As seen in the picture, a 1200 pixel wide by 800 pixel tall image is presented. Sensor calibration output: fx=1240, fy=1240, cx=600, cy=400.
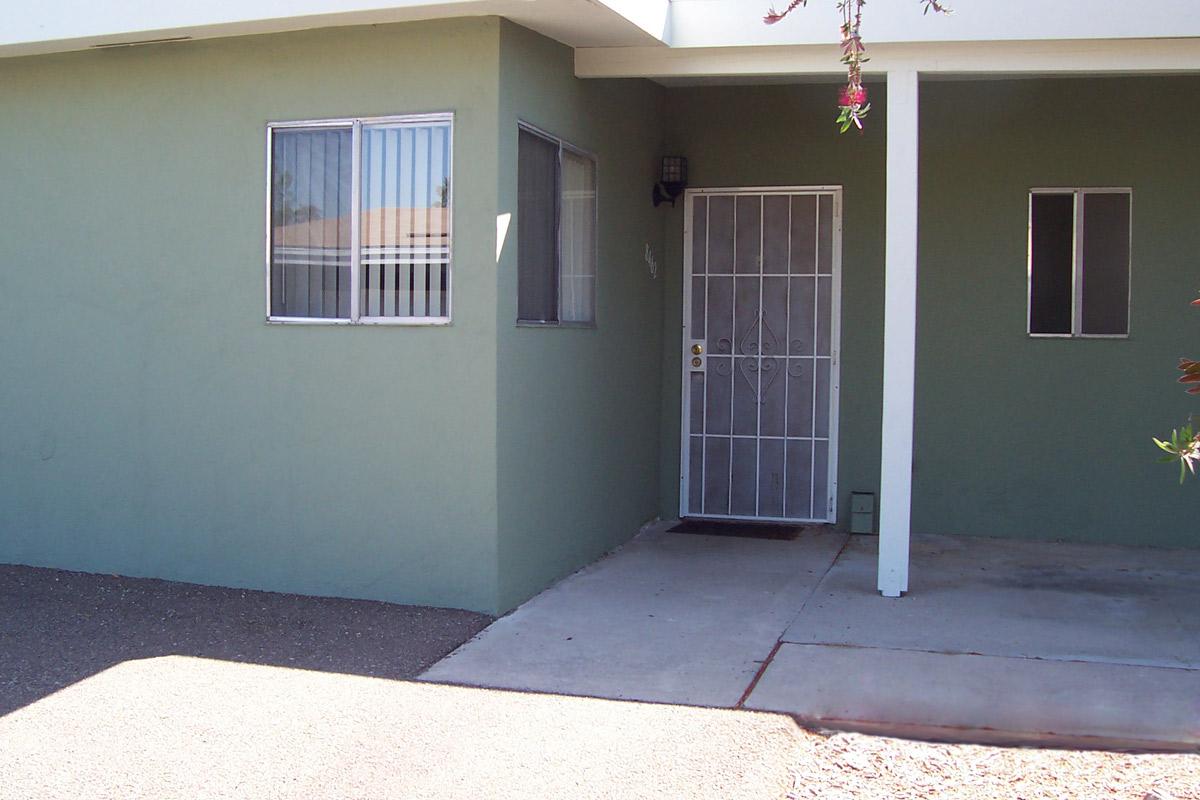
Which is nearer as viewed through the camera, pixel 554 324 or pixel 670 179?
pixel 554 324

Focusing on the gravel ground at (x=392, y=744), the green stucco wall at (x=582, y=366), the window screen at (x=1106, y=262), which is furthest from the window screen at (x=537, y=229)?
the window screen at (x=1106, y=262)

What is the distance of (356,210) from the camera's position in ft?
22.8

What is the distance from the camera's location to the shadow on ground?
587 cm

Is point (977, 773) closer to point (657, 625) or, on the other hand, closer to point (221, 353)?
point (657, 625)

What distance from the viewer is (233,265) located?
7.23 metres

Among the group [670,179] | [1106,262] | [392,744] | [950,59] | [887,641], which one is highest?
[950,59]

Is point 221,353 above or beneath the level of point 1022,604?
above

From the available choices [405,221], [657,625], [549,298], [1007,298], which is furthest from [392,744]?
[1007,298]

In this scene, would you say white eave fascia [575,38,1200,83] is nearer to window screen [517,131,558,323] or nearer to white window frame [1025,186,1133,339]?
window screen [517,131,558,323]

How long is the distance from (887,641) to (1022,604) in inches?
49.1

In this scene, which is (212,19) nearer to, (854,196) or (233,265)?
(233,265)

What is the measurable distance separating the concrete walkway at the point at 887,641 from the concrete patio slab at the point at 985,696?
0.4 inches

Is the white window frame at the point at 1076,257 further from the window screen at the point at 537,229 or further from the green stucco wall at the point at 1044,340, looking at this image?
the window screen at the point at 537,229

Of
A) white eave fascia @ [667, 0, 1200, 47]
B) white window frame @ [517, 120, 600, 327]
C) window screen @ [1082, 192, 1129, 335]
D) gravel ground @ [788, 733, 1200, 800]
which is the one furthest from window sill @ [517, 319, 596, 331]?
window screen @ [1082, 192, 1129, 335]
